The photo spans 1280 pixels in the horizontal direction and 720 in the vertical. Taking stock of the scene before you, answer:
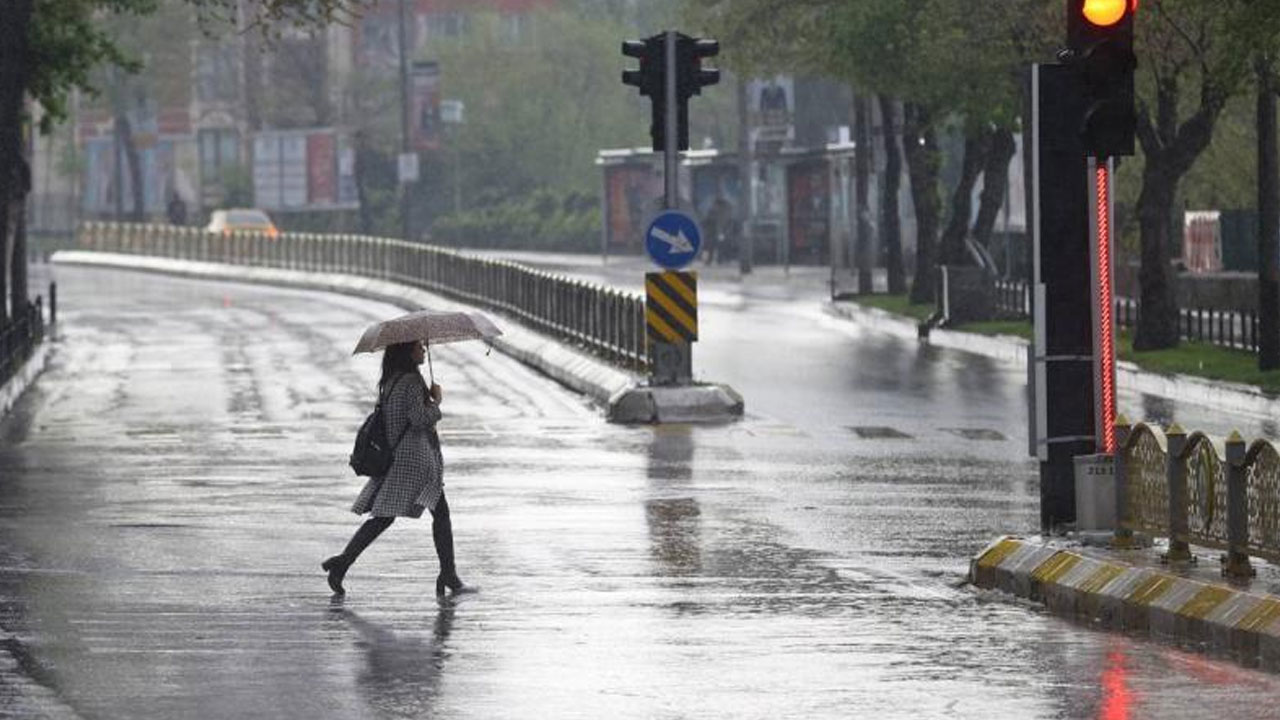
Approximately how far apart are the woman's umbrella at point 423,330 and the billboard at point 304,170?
96.7 m

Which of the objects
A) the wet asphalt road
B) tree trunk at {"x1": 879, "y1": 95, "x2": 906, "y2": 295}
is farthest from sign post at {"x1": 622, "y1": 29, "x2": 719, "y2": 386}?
tree trunk at {"x1": 879, "y1": 95, "x2": 906, "y2": 295}

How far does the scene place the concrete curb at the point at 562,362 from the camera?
33312 mm

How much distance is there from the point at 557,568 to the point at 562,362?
2211 centimetres

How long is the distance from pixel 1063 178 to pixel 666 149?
1525cm

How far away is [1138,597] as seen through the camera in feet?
52.7

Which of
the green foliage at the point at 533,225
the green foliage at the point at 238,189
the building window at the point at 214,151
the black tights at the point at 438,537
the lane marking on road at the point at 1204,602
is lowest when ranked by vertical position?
the lane marking on road at the point at 1204,602

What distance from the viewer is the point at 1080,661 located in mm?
14641

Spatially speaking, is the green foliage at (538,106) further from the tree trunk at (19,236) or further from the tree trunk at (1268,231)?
the tree trunk at (1268,231)

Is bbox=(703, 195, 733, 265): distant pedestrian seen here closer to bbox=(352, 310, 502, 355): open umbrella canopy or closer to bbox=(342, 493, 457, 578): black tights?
bbox=(352, 310, 502, 355): open umbrella canopy

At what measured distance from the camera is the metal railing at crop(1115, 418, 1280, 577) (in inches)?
615

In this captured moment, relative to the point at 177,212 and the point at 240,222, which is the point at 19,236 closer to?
the point at 240,222

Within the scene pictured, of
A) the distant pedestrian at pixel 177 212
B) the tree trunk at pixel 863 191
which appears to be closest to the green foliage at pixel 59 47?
the tree trunk at pixel 863 191

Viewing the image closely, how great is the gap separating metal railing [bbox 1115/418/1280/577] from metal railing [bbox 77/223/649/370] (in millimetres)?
19573

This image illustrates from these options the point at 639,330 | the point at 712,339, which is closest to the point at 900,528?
the point at 639,330
